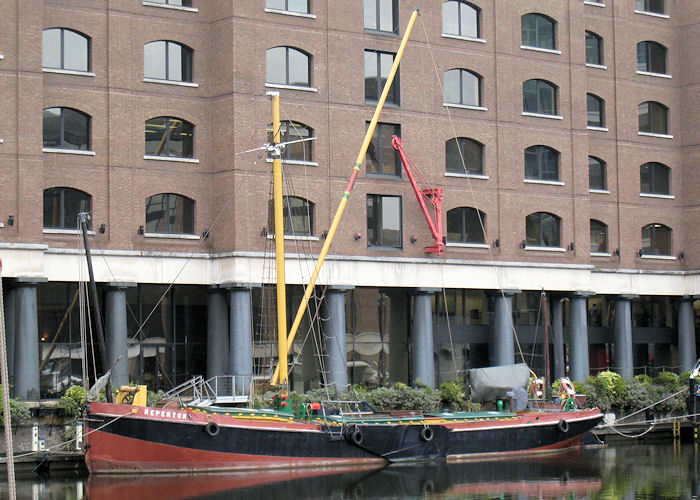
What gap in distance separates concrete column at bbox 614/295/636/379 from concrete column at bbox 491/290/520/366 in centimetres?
745

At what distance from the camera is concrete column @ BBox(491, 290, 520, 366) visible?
53906 millimetres

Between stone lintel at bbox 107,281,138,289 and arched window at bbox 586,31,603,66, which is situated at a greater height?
arched window at bbox 586,31,603,66

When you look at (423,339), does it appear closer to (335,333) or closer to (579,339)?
(335,333)

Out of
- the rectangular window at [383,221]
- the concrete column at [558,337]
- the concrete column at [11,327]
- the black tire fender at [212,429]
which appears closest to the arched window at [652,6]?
the concrete column at [558,337]

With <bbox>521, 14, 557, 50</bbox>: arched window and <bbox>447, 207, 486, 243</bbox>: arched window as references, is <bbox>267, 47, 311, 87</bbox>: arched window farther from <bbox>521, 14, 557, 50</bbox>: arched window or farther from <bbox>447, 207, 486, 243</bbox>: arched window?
<bbox>521, 14, 557, 50</bbox>: arched window

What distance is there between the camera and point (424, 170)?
2058 inches

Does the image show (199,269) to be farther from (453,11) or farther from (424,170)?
(453,11)

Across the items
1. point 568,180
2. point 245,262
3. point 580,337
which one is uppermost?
point 568,180

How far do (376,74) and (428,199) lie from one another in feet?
19.3

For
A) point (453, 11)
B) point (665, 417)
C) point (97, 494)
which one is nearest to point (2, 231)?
point (97, 494)

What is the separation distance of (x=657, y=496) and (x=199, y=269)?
21690 millimetres

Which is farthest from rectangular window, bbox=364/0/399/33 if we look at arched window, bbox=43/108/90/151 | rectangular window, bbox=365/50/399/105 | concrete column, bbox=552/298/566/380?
concrete column, bbox=552/298/566/380

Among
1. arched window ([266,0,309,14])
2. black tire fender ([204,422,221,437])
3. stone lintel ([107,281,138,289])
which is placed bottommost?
black tire fender ([204,422,221,437])

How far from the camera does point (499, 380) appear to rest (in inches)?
1841
